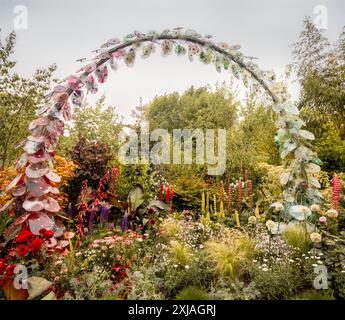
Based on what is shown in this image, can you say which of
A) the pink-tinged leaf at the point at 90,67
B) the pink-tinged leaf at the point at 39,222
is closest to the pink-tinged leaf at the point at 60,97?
the pink-tinged leaf at the point at 90,67

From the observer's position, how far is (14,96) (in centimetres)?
941

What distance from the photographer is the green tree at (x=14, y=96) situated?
9305 mm

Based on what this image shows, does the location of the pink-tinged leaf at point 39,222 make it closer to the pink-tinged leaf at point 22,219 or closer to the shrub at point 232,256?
the pink-tinged leaf at point 22,219

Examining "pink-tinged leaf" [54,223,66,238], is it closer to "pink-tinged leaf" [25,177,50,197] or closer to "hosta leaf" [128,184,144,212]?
"pink-tinged leaf" [25,177,50,197]

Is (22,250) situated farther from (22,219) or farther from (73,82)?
(73,82)

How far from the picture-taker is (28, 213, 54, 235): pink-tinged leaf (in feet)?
12.7

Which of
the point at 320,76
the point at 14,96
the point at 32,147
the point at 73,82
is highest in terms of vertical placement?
the point at 320,76

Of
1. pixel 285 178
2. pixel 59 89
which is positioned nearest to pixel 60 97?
pixel 59 89

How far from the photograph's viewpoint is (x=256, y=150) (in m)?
11.3

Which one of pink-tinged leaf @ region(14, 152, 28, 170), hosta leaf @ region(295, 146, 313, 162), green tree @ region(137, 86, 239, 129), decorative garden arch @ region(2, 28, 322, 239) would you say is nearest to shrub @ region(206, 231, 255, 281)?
decorative garden arch @ region(2, 28, 322, 239)

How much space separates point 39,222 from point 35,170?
0.53m
